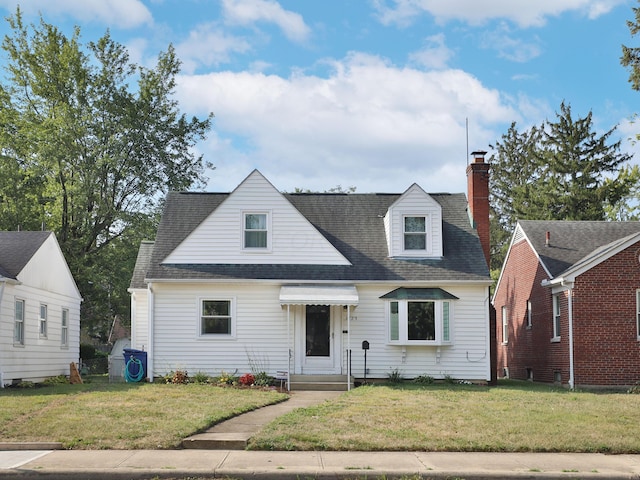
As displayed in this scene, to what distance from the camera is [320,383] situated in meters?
22.8

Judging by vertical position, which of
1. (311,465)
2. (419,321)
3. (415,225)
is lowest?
(311,465)

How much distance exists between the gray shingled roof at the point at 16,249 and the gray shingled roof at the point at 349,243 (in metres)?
3.48

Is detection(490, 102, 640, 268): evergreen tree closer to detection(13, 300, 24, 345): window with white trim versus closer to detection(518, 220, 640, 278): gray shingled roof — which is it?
detection(518, 220, 640, 278): gray shingled roof

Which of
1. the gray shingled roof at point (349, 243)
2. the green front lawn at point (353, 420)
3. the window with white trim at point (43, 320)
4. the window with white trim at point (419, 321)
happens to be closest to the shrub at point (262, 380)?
the gray shingled roof at point (349, 243)

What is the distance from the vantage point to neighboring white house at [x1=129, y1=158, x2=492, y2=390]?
935 inches

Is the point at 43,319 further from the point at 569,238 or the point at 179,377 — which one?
the point at 569,238

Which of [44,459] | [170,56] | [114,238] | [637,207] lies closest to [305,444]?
[44,459]

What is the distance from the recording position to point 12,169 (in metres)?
37.8

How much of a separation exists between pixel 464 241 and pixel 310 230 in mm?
5026

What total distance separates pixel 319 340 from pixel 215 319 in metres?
3.24

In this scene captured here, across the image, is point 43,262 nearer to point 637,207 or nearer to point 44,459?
point 44,459

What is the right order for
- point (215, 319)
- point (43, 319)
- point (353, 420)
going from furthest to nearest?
point (43, 319), point (215, 319), point (353, 420)

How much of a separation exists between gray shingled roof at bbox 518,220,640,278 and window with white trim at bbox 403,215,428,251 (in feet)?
13.6

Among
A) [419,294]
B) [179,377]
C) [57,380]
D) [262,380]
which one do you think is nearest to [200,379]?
[179,377]
